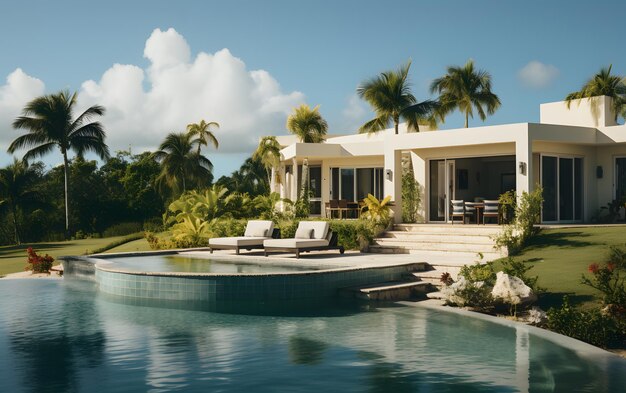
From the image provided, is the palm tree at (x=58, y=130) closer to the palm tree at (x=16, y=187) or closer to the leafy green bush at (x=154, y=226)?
the palm tree at (x=16, y=187)

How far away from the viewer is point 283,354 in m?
8.68

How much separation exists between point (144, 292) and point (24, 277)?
6699 mm

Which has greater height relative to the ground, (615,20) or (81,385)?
(615,20)

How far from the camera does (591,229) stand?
64.0ft

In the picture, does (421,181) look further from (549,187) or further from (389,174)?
(549,187)

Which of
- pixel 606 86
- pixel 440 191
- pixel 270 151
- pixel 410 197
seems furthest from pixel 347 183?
pixel 606 86

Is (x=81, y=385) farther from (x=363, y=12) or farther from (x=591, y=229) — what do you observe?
(x=363, y=12)

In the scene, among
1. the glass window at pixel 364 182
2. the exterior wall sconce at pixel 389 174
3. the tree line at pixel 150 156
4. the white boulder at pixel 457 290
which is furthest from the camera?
the tree line at pixel 150 156

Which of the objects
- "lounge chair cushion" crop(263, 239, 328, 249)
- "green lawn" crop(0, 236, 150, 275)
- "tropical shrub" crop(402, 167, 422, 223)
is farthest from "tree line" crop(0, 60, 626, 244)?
"lounge chair cushion" crop(263, 239, 328, 249)

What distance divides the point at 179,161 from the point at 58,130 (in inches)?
280

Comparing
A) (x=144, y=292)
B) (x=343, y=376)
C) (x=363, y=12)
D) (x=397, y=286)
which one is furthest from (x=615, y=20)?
(x=343, y=376)

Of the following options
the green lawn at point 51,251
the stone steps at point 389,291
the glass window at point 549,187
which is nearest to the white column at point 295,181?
the green lawn at point 51,251

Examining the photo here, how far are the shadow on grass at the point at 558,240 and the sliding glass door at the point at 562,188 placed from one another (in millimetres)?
3748

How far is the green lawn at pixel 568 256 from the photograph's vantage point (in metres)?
12.1
